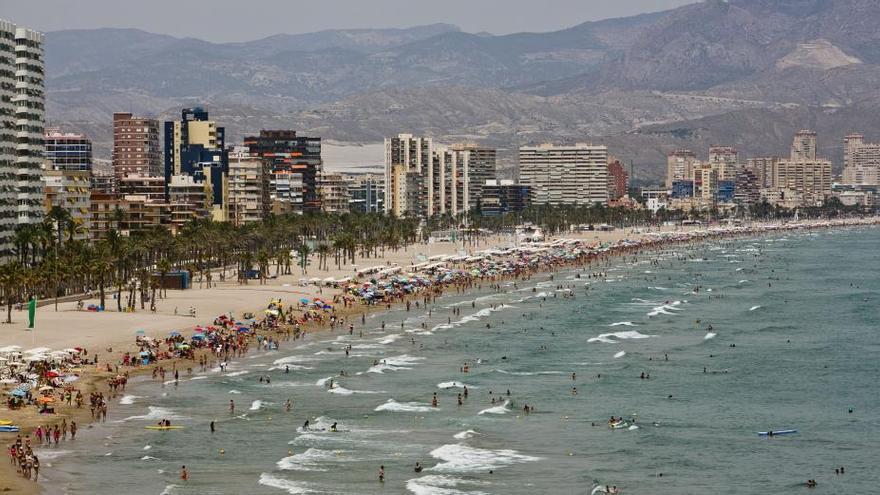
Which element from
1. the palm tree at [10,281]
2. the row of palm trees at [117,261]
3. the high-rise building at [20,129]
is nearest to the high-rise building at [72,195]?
the row of palm trees at [117,261]

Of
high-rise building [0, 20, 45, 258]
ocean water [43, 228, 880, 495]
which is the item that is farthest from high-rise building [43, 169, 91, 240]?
ocean water [43, 228, 880, 495]

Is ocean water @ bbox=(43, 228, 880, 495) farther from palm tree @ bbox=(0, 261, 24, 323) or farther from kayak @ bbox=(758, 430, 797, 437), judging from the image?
palm tree @ bbox=(0, 261, 24, 323)

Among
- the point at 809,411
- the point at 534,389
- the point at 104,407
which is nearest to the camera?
the point at 104,407

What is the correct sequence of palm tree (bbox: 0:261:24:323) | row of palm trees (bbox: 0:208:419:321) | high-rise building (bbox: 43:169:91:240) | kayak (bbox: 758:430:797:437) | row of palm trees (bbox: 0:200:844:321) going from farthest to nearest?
1. high-rise building (bbox: 43:169:91:240)
2. row of palm trees (bbox: 0:200:844:321)
3. row of palm trees (bbox: 0:208:419:321)
4. palm tree (bbox: 0:261:24:323)
5. kayak (bbox: 758:430:797:437)

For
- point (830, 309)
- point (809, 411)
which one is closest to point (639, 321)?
point (830, 309)

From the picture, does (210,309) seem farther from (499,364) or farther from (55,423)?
(55,423)

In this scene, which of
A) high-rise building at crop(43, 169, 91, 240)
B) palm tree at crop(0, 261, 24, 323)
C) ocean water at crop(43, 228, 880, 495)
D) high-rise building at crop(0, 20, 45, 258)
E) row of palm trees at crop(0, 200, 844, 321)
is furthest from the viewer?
high-rise building at crop(43, 169, 91, 240)

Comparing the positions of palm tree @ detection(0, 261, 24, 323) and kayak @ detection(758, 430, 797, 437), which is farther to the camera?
palm tree @ detection(0, 261, 24, 323)
